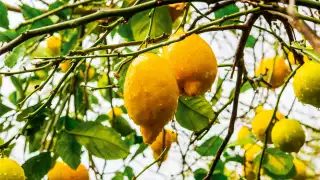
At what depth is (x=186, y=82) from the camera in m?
0.62

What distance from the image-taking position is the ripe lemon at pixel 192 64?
2.02 ft

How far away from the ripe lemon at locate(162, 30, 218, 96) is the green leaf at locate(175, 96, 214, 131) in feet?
0.70

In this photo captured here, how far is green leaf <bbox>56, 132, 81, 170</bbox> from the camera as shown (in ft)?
3.13

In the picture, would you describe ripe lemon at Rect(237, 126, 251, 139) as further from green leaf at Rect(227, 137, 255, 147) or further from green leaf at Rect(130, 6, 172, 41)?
green leaf at Rect(130, 6, 172, 41)

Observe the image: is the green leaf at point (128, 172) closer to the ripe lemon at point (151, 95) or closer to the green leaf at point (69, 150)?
the green leaf at point (69, 150)

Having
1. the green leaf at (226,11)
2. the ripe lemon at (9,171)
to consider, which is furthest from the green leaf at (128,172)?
the ripe lemon at (9,171)

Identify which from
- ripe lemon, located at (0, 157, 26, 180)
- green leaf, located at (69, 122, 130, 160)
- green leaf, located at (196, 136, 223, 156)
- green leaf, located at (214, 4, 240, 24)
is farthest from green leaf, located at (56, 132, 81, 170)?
green leaf, located at (214, 4, 240, 24)

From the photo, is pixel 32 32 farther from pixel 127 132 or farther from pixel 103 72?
pixel 103 72

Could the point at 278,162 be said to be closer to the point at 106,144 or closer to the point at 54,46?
the point at 106,144

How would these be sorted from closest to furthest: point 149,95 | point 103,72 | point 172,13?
point 149,95 < point 172,13 < point 103,72

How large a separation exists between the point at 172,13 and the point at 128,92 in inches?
21.1

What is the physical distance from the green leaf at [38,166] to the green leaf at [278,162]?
20.2 inches

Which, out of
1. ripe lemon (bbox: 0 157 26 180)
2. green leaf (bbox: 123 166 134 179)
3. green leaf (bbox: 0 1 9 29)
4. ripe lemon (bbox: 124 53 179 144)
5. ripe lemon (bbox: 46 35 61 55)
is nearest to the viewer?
ripe lemon (bbox: 124 53 179 144)

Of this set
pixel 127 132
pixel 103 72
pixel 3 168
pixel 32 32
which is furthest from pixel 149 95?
pixel 103 72
